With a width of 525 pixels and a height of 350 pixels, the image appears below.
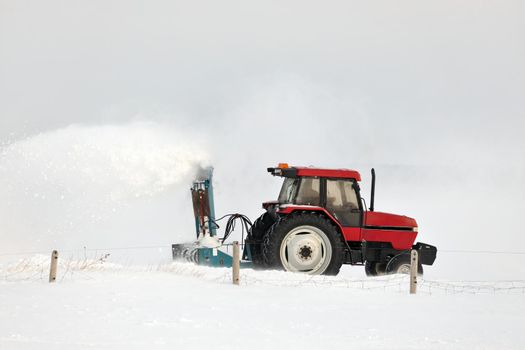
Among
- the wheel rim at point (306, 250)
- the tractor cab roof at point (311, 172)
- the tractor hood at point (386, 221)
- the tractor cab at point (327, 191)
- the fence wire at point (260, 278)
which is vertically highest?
the tractor cab roof at point (311, 172)

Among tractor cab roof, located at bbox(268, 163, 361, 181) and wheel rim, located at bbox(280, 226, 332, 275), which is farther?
tractor cab roof, located at bbox(268, 163, 361, 181)

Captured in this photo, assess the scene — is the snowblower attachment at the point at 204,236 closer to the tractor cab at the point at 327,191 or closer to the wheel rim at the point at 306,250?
the wheel rim at the point at 306,250

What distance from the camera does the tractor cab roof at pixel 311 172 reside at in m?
15.6

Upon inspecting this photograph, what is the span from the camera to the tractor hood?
52.9ft

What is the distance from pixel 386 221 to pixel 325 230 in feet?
5.54

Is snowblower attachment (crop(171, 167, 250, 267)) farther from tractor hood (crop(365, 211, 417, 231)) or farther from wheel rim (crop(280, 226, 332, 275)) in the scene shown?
tractor hood (crop(365, 211, 417, 231))

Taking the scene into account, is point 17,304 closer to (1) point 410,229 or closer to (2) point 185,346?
(2) point 185,346

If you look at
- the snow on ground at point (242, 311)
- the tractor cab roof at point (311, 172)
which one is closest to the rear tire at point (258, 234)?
the snow on ground at point (242, 311)

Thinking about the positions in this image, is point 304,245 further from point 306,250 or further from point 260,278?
point 260,278

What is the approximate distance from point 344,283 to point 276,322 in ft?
14.1

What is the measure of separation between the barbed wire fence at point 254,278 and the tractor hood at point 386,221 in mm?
1237

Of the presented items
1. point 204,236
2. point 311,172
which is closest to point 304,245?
point 311,172

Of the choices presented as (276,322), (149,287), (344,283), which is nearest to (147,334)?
(276,322)

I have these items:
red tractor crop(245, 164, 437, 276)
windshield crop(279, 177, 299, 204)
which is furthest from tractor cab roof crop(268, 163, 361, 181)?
windshield crop(279, 177, 299, 204)
